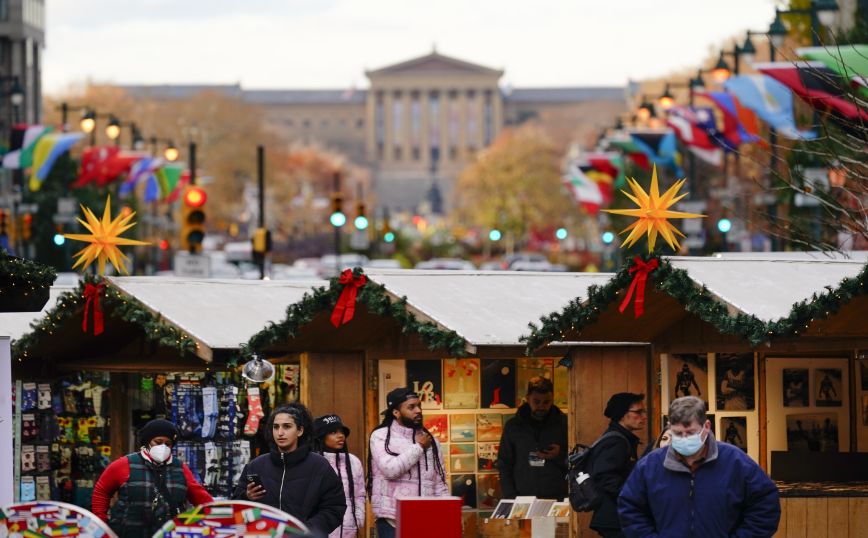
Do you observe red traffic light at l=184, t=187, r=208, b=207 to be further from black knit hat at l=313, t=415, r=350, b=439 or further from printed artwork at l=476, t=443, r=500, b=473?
black knit hat at l=313, t=415, r=350, b=439

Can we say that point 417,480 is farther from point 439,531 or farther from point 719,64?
point 719,64

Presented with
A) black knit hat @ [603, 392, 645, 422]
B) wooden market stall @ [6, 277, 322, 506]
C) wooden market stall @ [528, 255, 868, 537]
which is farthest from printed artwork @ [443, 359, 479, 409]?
black knit hat @ [603, 392, 645, 422]

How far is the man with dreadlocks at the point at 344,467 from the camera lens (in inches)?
497

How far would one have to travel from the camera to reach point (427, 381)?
15719 mm

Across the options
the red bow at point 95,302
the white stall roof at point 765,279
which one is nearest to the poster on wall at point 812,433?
the white stall roof at point 765,279

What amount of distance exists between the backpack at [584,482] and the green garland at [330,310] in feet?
6.70

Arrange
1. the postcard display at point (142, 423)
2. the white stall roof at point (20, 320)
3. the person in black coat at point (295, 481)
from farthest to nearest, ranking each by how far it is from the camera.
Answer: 1. the white stall roof at point (20, 320)
2. the postcard display at point (142, 423)
3. the person in black coat at point (295, 481)

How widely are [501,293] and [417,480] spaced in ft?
9.68

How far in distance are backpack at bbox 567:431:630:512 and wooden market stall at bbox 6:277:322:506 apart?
3924mm

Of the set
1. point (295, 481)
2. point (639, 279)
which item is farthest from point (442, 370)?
point (295, 481)

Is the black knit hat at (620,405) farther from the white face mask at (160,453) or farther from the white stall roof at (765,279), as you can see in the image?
the white face mask at (160,453)

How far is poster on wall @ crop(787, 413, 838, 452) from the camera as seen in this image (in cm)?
1421

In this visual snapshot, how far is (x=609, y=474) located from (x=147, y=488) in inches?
104

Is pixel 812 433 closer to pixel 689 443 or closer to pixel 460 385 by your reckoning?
pixel 460 385
